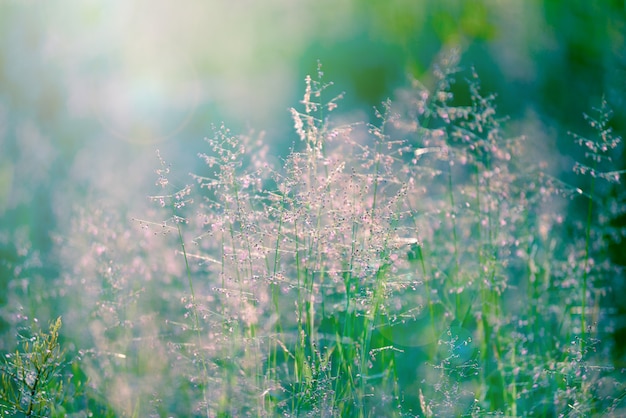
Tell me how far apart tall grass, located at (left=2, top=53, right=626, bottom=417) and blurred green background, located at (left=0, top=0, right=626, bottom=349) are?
128 cm

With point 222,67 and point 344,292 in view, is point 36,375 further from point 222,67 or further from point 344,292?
point 222,67

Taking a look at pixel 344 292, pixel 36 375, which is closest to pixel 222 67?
pixel 344 292

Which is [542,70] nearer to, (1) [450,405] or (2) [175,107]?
(2) [175,107]

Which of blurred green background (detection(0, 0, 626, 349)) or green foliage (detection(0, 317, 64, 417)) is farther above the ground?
blurred green background (detection(0, 0, 626, 349))

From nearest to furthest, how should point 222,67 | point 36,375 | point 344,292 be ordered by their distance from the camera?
1. point 36,375
2. point 344,292
3. point 222,67

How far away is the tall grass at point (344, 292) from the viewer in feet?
6.72

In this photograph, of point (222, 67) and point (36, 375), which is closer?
point (36, 375)

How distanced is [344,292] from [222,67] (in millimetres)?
3102

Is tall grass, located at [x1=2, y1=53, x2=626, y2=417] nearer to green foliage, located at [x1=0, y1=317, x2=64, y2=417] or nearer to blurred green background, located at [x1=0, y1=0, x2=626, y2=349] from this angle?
green foliage, located at [x1=0, y1=317, x2=64, y2=417]

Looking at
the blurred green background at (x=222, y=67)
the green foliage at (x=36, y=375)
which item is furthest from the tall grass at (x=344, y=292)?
the blurred green background at (x=222, y=67)

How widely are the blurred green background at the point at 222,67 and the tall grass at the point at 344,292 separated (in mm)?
1284

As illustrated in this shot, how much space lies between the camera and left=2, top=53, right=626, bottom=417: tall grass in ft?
6.72

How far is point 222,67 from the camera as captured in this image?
4945 millimetres

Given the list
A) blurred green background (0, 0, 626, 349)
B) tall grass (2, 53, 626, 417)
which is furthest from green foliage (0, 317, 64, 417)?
blurred green background (0, 0, 626, 349)
